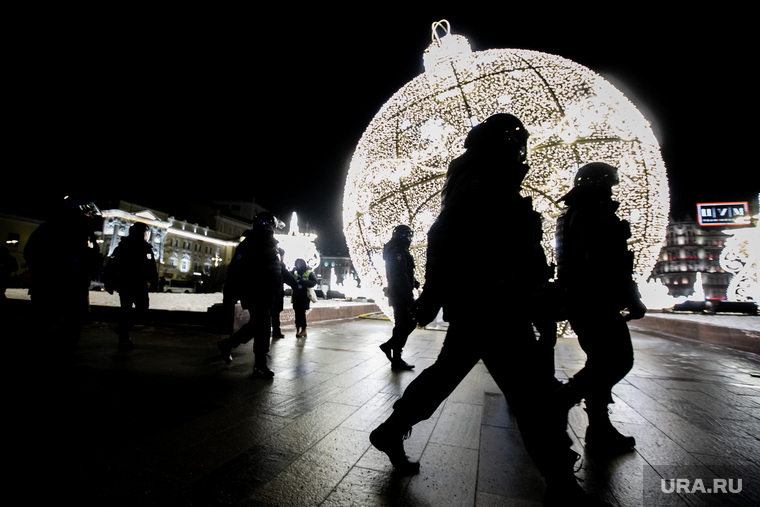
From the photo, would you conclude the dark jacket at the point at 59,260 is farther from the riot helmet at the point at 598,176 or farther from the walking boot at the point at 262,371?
the riot helmet at the point at 598,176

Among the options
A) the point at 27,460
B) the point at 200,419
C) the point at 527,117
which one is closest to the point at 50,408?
the point at 27,460

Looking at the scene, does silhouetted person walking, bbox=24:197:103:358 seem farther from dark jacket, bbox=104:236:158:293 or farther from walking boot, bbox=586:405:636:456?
walking boot, bbox=586:405:636:456

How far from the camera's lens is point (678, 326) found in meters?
8.39

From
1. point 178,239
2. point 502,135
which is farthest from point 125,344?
point 178,239

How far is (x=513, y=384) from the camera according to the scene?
1522 millimetres

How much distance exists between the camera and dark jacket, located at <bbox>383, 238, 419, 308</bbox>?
4383mm

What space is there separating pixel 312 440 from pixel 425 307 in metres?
1.13

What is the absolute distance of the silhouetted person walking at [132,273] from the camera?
5.00 meters

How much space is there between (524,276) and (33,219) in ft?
174

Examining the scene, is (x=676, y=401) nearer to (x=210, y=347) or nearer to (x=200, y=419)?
(x=200, y=419)

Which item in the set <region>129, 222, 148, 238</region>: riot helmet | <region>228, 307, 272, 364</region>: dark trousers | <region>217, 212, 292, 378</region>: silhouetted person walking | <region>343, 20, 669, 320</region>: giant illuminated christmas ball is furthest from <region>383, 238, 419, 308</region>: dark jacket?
<region>129, 222, 148, 238</region>: riot helmet

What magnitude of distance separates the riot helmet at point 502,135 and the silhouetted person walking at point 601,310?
814 millimetres

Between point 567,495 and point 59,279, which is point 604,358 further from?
point 59,279

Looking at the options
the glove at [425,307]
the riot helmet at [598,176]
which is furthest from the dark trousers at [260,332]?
the riot helmet at [598,176]
